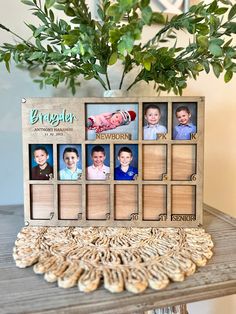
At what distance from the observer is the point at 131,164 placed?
667mm

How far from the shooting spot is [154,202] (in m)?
0.68

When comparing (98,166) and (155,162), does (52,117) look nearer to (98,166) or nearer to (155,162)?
(98,166)

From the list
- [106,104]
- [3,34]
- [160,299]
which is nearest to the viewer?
[160,299]

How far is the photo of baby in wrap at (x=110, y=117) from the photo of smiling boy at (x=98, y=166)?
0.15ft

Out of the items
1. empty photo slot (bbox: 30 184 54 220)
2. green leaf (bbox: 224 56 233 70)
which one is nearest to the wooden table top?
empty photo slot (bbox: 30 184 54 220)

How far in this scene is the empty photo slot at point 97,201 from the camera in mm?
674

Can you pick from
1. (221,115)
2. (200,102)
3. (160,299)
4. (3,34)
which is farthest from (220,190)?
(3,34)

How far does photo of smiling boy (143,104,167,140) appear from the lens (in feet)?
2.16


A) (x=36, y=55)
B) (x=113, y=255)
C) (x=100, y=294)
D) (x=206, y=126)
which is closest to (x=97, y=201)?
(x=113, y=255)

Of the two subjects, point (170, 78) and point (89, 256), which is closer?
point (89, 256)

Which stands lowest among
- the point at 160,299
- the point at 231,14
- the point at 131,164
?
the point at 160,299

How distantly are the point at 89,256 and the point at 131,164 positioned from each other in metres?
0.24

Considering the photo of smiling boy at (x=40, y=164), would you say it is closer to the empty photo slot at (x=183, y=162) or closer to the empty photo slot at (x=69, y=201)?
the empty photo slot at (x=69, y=201)

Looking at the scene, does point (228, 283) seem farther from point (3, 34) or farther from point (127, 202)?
point (3, 34)
